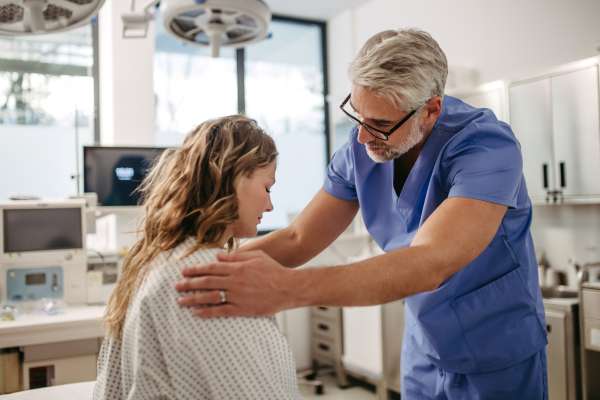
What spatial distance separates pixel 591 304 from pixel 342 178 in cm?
172

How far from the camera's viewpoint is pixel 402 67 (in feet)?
3.55

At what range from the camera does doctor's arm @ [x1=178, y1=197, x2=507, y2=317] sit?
0.78m

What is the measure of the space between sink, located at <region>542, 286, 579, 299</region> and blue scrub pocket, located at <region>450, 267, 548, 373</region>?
1.91 metres

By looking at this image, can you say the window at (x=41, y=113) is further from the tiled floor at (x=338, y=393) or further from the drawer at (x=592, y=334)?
the drawer at (x=592, y=334)

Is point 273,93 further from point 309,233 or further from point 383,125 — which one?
point 383,125

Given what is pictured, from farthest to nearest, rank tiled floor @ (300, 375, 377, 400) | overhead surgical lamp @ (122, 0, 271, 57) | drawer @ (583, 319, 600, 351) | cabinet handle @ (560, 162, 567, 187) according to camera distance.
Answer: tiled floor @ (300, 375, 377, 400) → cabinet handle @ (560, 162, 567, 187) → drawer @ (583, 319, 600, 351) → overhead surgical lamp @ (122, 0, 271, 57)

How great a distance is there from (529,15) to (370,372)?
8.58ft

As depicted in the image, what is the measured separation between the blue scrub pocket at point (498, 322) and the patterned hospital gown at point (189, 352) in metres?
0.56

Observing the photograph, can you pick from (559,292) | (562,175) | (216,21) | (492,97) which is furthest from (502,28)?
(216,21)

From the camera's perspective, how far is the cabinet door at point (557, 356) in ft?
8.15

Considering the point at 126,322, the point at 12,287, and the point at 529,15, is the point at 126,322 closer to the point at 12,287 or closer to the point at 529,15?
the point at 12,287

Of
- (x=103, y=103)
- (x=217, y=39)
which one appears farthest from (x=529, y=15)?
(x=103, y=103)

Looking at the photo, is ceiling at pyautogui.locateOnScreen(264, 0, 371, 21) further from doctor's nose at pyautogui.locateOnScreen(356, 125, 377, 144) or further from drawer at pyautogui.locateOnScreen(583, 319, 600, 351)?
doctor's nose at pyautogui.locateOnScreen(356, 125, 377, 144)

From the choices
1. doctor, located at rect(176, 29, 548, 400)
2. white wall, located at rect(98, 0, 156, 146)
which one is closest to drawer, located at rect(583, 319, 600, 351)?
doctor, located at rect(176, 29, 548, 400)
